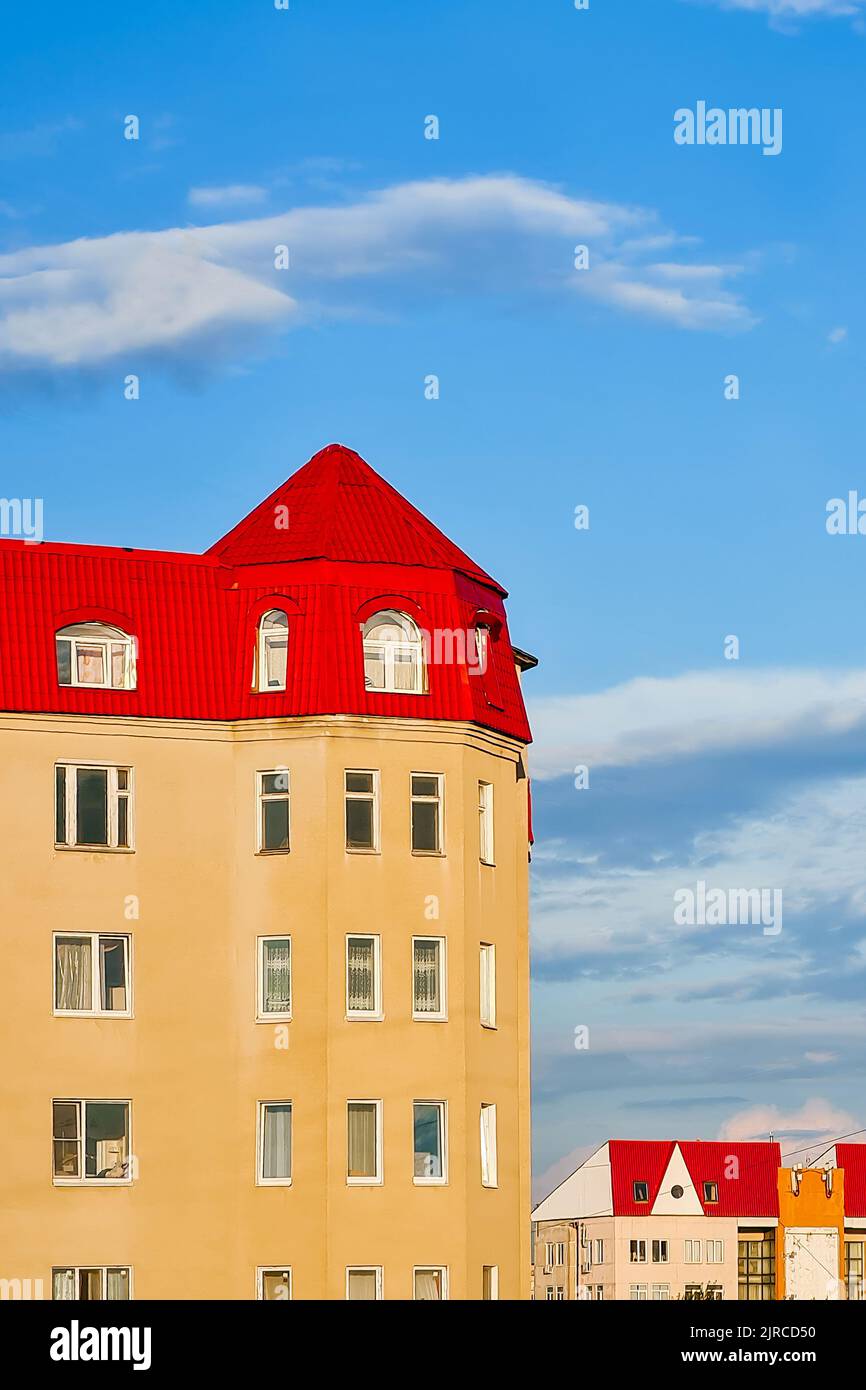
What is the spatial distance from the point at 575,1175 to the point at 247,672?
94.3 m

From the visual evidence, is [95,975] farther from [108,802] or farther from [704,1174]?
[704,1174]

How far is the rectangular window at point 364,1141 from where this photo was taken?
5212 cm

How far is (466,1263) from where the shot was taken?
172 ft

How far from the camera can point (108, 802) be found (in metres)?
53.7

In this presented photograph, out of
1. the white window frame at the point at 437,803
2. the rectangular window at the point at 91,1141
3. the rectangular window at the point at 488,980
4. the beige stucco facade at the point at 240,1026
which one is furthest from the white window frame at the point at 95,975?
the rectangular window at the point at 488,980

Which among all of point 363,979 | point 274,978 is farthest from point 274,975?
point 363,979

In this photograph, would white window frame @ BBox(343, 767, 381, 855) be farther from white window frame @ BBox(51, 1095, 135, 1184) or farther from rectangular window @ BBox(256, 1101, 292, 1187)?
white window frame @ BBox(51, 1095, 135, 1184)

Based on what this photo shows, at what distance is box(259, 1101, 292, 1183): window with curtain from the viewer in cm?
5244

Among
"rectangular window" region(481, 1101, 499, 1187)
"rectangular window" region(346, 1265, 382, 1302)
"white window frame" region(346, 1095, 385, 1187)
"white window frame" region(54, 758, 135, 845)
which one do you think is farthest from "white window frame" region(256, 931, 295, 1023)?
"rectangular window" region(346, 1265, 382, 1302)

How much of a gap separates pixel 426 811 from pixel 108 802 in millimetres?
7476

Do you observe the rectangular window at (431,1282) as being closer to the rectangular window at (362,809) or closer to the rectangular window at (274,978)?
the rectangular window at (274,978)
